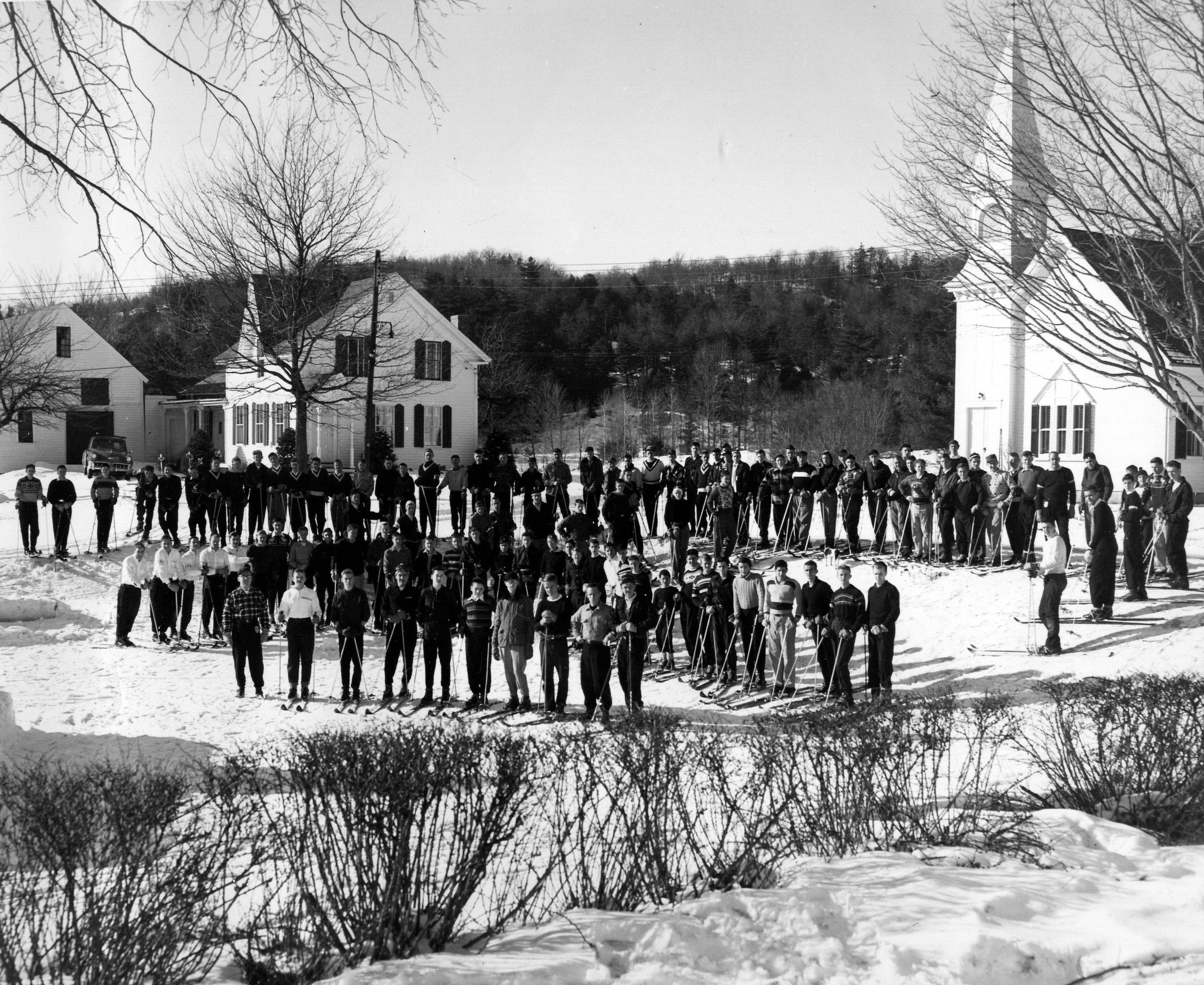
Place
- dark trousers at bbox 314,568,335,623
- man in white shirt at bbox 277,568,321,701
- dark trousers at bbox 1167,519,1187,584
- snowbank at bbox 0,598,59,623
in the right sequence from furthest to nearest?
snowbank at bbox 0,598,59,623 < dark trousers at bbox 314,568,335,623 < dark trousers at bbox 1167,519,1187,584 < man in white shirt at bbox 277,568,321,701

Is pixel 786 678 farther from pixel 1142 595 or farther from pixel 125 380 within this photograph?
pixel 125 380

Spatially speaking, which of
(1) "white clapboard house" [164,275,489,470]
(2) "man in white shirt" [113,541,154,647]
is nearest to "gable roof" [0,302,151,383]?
(1) "white clapboard house" [164,275,489,470]

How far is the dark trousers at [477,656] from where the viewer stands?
46.4ft

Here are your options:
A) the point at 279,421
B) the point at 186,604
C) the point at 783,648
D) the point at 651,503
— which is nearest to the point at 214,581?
the point at 186,604

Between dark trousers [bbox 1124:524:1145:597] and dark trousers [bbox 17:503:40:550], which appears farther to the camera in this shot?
dark trousers [bbox 17:503:40:550]

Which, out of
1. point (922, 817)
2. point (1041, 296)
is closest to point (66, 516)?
point (1041, 296)

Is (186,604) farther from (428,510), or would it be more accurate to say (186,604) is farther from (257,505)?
(428,510)

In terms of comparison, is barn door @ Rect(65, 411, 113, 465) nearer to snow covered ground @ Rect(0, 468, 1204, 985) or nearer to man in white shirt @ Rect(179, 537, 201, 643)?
man in white shirt @ Rect(179, 537, 201, 643)

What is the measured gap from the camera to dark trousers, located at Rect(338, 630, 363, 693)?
14.2 meters

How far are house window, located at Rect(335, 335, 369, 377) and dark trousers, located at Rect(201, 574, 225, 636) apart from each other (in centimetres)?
1186

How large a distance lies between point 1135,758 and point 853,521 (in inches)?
476

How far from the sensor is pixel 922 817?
698cm

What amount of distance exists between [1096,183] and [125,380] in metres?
46.1

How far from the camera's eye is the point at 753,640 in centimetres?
1506
